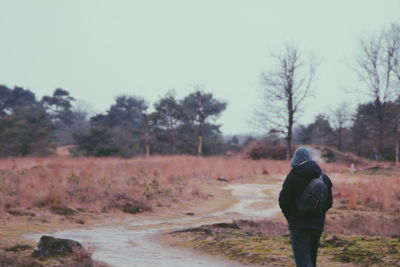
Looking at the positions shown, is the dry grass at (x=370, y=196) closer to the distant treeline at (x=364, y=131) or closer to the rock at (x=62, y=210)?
the rock at (x=62, y=210)

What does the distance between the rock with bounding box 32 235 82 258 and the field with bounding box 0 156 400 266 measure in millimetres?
458

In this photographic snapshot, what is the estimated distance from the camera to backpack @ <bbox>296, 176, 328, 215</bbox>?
17.4 ft

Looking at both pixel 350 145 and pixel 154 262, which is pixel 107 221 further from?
pixel 350 145

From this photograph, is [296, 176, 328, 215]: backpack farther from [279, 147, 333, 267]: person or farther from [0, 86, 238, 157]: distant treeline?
[0, 86, 238, 157]: distant treeline

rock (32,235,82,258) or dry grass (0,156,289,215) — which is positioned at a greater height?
dry grass (0,156,289,215)

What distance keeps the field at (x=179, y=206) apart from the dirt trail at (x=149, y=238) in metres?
0.61

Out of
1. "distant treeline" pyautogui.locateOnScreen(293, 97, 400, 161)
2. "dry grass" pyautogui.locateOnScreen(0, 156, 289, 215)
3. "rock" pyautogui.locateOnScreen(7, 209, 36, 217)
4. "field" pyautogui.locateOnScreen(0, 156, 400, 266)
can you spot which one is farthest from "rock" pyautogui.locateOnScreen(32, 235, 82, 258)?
"distant treeline" pyautogui.locateOnScreen(293, 97, 400, 161)

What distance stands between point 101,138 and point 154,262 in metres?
40.6

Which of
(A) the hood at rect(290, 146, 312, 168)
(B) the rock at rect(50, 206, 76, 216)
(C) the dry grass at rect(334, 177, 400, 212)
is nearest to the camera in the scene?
(A) the hood at rect(290, 146, 312, 168)

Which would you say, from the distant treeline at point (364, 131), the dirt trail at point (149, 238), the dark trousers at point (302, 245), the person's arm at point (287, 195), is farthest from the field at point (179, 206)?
the distant treeline at point (364, 131)

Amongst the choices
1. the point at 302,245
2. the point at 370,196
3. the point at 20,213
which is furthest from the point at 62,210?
the point at 370,196

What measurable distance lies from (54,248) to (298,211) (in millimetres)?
3861

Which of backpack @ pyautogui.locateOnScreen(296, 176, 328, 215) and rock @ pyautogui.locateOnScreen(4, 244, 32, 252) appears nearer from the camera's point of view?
backpack @ pyautogui.locateOnScreen(296, 176, 328, 215)

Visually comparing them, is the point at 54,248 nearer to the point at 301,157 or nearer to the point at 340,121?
the point at 301,157
